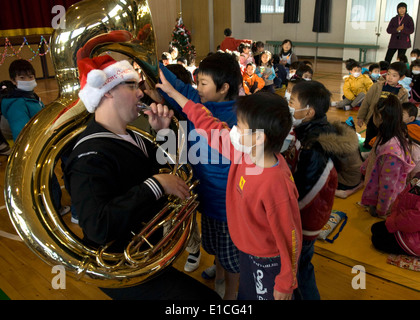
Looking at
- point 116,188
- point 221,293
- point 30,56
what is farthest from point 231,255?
point 30,56

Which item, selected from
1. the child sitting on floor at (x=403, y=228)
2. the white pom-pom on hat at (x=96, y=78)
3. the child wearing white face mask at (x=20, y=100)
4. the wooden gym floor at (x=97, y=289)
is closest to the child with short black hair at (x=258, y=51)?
the child wearing white face mask at (x=20, y=100)

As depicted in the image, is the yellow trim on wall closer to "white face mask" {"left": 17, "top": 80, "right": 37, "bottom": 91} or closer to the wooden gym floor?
"white face mask" {"left": 17, "top": 80, "right": 37, "bottom": 91}

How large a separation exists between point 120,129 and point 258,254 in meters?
0.71

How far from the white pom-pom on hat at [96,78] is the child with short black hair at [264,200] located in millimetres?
496

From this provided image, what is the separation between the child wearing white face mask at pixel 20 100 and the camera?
117 inches

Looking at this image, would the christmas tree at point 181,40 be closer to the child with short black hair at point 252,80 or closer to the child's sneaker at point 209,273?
the child with short black hair at point 252,80

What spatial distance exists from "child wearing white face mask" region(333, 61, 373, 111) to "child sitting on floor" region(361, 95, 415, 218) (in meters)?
3.19

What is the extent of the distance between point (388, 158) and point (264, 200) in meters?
1.76

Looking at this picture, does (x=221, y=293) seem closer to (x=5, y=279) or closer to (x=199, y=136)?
(x=199, y=136)

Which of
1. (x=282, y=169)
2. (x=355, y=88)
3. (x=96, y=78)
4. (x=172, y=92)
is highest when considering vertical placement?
(x=96, y=78)

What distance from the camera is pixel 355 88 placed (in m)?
5.69

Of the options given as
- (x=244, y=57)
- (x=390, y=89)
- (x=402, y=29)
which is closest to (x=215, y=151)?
(x=390, y=89)

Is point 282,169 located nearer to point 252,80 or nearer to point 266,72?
point 252,80
